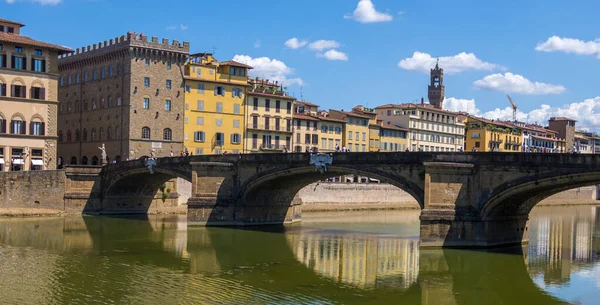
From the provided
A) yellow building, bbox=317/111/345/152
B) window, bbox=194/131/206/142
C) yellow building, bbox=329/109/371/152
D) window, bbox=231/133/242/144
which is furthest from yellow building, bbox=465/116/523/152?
window, bbox=194/131/206/142

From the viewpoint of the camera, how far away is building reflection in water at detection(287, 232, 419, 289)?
36.4m

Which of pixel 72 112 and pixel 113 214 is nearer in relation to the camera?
pixel 113 214

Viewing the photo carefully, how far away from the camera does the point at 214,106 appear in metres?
86.3

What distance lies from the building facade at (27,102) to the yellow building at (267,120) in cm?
2393

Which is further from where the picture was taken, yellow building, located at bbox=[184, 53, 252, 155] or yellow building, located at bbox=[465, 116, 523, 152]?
yellow building, located at bbox=[465, 116, 523, 152]

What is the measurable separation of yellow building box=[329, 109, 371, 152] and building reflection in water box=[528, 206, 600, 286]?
2878 centimetres

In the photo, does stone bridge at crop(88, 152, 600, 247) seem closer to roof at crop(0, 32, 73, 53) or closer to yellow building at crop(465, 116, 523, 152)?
roof at crop(0, 32, 73, 53)

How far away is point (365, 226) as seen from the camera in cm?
6297

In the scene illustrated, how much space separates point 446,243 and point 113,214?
3571 centimetres

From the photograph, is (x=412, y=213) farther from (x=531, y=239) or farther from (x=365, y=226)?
(x=531, y=239)

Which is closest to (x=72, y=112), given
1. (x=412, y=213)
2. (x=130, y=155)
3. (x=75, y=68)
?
(x=75, y=68)

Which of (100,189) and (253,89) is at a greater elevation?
(253,89)

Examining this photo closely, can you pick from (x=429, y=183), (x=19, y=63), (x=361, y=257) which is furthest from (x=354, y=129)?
(x=361, y=257)

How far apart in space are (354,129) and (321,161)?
50.2m
